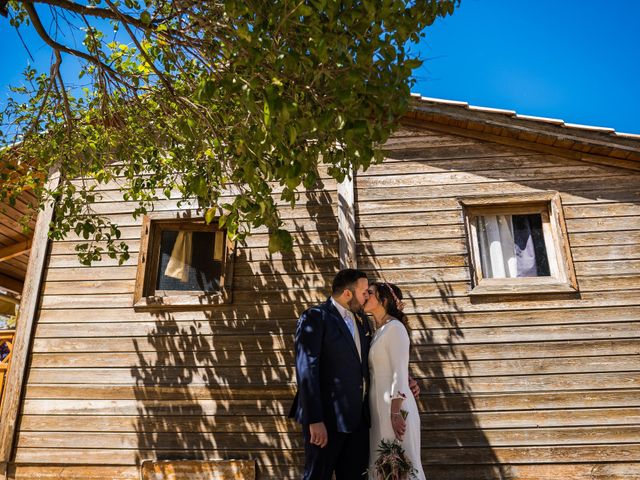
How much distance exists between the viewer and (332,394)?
3.93m

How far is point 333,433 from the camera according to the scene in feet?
12.6

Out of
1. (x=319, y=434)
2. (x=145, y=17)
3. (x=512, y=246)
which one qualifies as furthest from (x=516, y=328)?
(x=145, y=17)

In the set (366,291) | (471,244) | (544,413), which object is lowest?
(544,413)

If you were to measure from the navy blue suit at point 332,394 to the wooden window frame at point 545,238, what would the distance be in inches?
85.3

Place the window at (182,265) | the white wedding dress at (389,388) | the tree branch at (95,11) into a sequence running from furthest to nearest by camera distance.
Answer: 1. the window at (182,265)
2. the white wedding dress at (389,388)
3. the tree branch at (95,11)

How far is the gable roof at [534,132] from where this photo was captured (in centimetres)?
574

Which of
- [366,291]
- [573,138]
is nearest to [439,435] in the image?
[366,291]

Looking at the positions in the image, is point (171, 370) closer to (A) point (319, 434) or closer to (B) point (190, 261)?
(B) point (190, 261)

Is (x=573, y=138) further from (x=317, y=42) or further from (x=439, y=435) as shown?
(x=317, y=42)

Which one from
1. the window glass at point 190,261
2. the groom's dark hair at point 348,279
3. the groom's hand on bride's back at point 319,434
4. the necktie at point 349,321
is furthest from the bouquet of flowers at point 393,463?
the window glass at point 190,261

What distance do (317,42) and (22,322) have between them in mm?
5632

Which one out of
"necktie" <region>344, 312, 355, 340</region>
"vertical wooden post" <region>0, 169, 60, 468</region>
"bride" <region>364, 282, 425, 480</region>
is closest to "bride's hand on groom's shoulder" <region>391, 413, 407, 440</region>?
"bride" <region>364, 282, 425, 480</region>

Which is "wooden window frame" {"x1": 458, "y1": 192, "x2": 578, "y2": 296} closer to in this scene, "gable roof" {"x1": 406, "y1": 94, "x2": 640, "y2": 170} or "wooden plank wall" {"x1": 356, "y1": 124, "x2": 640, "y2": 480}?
"wooden plank wall" {"x1": 356, "y1": 124, "x2": 640, "y2": 480}

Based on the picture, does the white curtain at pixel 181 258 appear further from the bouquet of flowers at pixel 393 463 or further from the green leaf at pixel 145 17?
the bouquet of flowers at pixel 393 463
